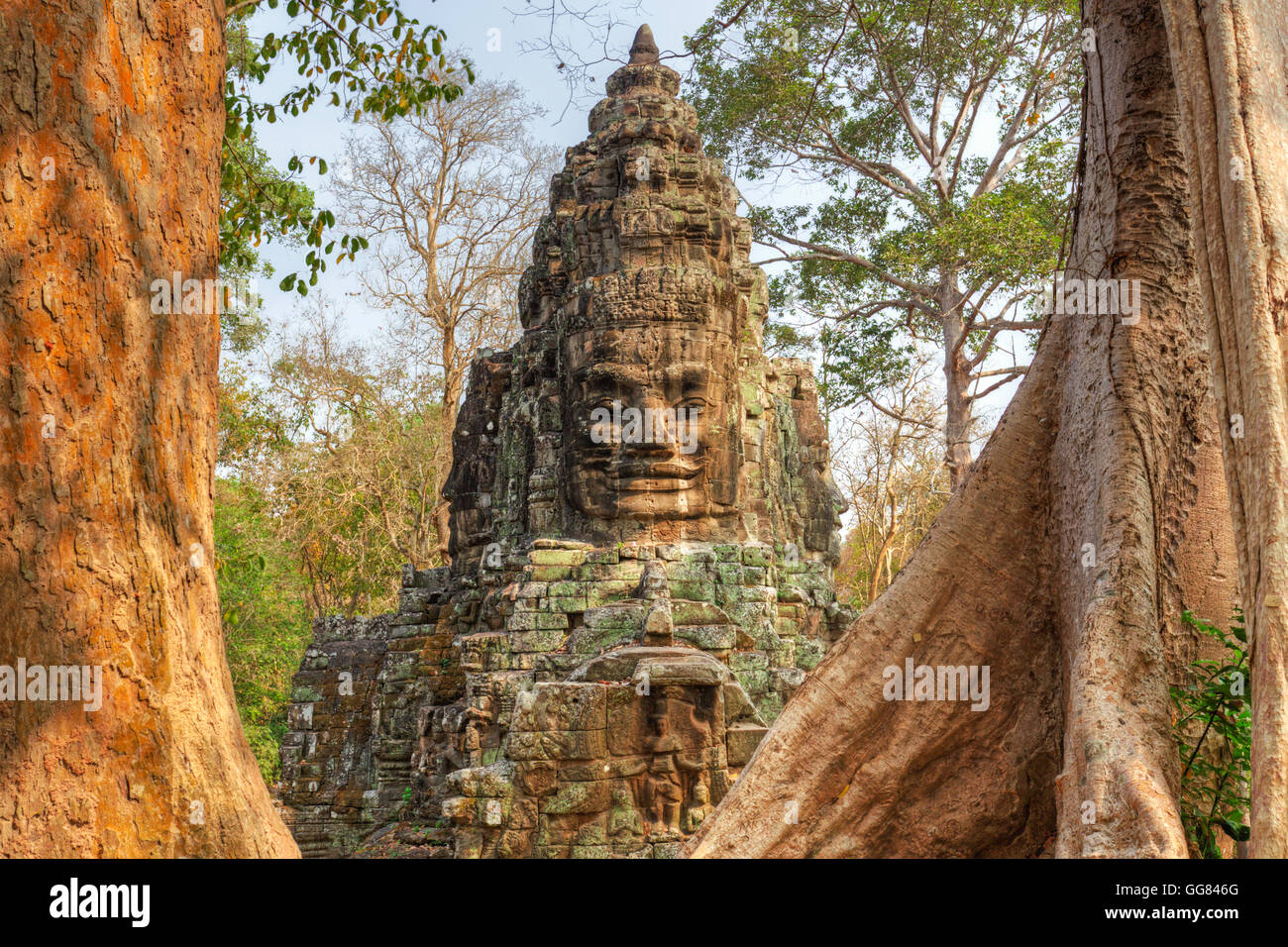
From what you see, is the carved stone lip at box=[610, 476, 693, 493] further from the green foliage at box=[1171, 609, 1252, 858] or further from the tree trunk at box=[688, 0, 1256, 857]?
the green foliage at box=[1171, 609, 1252, 858]

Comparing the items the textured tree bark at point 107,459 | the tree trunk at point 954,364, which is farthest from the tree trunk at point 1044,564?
the tree trunk at point 954,364

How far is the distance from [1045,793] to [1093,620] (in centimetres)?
66

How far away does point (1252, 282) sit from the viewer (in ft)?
8.45

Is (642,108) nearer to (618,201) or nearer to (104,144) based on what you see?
(618,201)

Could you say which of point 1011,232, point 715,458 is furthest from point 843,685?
point 1011,232

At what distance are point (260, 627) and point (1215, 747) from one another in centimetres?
1902

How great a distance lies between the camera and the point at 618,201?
37.3 feet

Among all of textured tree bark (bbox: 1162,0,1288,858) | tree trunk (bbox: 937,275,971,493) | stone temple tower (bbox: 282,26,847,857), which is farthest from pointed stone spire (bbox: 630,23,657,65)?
textured tree bark (bbox: 1162,0,1288,858)

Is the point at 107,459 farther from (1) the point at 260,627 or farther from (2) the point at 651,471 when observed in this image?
(1) the point at 260,627

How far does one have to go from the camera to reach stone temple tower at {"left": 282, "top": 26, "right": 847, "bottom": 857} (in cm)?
686

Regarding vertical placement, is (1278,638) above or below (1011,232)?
below

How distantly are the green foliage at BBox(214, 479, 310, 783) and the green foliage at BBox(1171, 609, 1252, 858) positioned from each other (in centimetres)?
1666

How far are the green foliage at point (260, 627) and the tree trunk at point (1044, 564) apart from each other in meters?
15.8

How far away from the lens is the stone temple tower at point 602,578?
22.5ft
